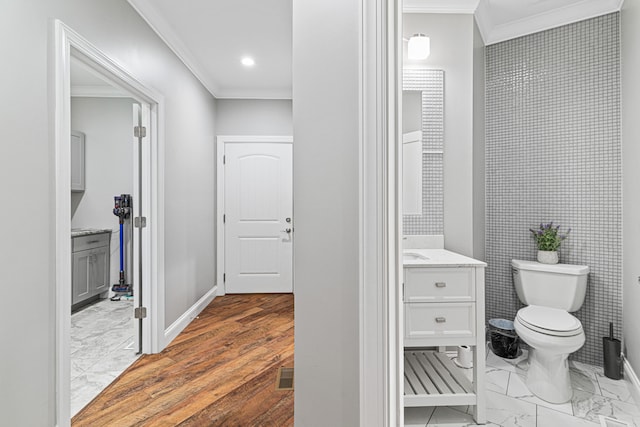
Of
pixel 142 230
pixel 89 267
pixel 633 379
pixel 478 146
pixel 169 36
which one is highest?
pixel 169 36

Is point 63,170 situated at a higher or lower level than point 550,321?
higher

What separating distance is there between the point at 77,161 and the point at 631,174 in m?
5.30

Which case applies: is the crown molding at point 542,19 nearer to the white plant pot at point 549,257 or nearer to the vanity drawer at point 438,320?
the white plant pot at point 549,257

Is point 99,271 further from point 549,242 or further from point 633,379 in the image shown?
point 633,379

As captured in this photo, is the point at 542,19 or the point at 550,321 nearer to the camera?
the point at 550,321

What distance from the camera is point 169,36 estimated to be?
8.58 ft

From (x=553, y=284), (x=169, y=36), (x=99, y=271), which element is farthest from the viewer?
(x=99, y=271)

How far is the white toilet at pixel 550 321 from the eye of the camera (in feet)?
5.81

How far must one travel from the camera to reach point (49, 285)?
1.49 m

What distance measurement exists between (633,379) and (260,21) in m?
3.46

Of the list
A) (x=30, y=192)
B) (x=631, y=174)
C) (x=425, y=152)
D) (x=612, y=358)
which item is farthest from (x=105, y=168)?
(x=612, y=358)

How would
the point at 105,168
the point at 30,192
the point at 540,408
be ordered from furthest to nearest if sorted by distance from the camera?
the point at 105,168 → the point at 540,408 → the point at 30,192

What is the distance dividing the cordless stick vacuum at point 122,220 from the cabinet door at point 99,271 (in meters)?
0.13

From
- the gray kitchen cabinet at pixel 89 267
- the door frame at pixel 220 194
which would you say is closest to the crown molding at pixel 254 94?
the door frame at pixel 220 194
